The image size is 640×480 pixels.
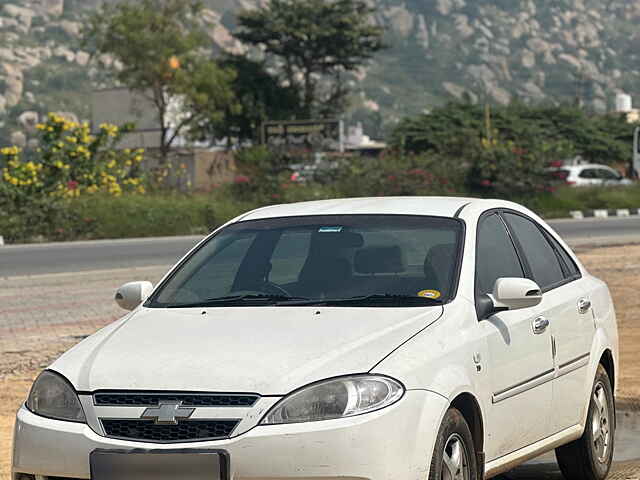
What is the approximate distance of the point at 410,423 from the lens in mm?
5164

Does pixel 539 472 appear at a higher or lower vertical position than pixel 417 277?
lower

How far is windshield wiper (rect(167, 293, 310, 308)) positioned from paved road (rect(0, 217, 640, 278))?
1803cm

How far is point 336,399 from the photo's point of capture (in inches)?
201

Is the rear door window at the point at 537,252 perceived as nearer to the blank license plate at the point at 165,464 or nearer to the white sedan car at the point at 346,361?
the white sedan car at the point at 346,361

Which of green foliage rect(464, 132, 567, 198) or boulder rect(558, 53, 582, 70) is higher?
boulder rect(558, 53, 582, 70)

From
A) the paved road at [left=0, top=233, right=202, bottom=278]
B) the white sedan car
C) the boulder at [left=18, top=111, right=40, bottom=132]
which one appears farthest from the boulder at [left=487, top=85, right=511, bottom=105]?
the white sedan car

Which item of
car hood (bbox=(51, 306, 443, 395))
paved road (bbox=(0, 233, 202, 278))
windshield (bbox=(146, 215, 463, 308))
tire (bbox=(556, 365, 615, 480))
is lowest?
paved road (bbox=(0, 233, 202, 278))

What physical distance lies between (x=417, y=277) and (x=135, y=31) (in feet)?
172

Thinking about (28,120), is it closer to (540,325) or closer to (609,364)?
(609,364)

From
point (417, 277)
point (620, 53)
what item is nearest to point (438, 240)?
point (417, 277)

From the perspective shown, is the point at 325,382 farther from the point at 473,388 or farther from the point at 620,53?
the point at 620,53

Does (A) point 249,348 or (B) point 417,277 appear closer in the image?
(A) point 249,348

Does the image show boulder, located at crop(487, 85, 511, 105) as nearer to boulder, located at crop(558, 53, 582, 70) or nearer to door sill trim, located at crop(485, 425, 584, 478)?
boulder, located at crop(558, 53, 582, 70)

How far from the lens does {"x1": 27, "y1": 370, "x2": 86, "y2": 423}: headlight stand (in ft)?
17.4
